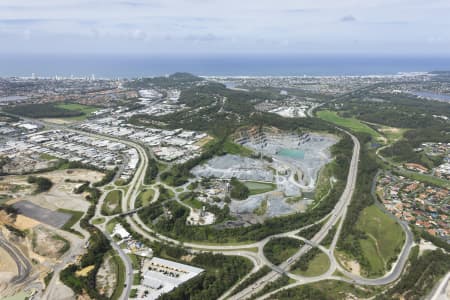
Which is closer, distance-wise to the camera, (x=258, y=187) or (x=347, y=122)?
(x=258, y=187)

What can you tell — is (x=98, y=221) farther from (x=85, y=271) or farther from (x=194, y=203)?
(x=194, y=203)

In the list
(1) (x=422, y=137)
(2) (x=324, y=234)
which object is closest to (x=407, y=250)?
(2) (x=324, y=234)

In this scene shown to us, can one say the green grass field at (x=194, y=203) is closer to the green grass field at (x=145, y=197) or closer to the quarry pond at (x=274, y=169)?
the quarry pond at (x=274, y=169)

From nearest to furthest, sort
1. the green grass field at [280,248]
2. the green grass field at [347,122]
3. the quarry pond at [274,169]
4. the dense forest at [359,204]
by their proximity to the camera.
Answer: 1. the green grass field at [280,248]
2. the dense forest at [359,204]
3. the quarry pond at [274,169]
4. the green grass field at [347,122]

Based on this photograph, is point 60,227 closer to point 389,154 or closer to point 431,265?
point 431,265

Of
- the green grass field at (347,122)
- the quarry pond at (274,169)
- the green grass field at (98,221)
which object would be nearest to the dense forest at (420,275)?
the quarry pond at (274,169)

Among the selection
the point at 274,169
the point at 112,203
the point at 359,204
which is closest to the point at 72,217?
the point at 112,203
